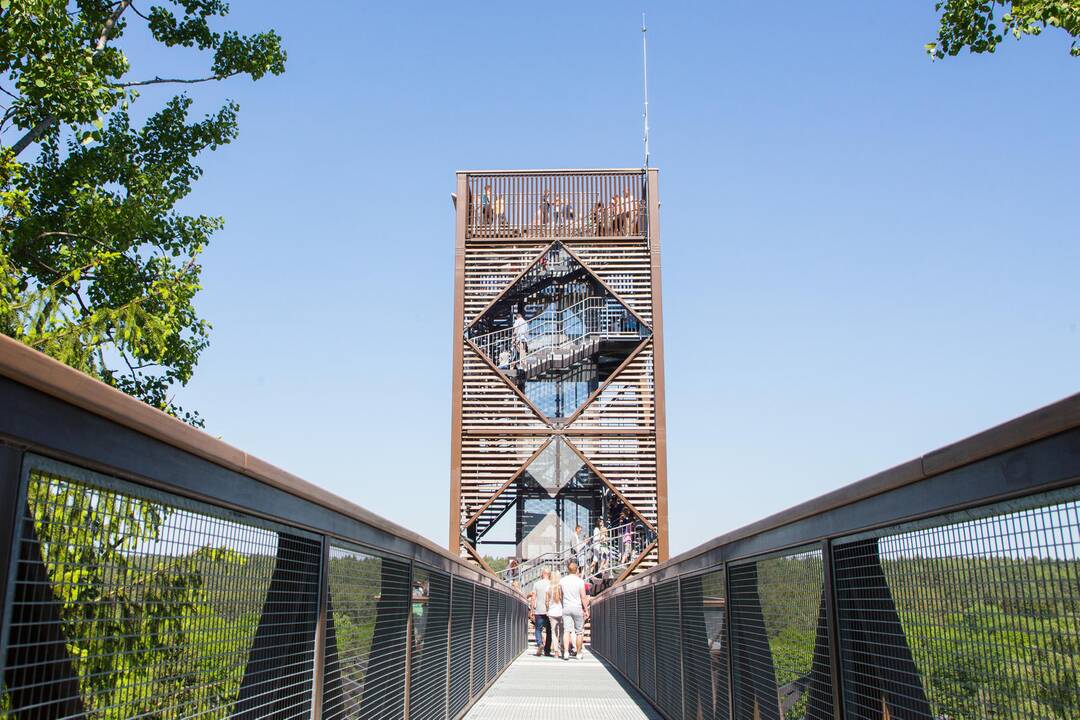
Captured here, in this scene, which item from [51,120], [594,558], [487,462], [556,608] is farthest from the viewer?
[487,462]

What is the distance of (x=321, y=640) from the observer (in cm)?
376

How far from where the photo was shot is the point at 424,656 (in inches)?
242

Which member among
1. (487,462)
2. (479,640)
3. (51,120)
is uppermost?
(51,120)

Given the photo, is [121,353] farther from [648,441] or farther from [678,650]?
[648,441]

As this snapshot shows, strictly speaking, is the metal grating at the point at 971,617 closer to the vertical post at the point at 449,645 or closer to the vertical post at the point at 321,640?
the vertical post at the point at 321,640

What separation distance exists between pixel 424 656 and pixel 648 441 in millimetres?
24981

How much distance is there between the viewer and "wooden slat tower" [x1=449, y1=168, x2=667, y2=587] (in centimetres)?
3062

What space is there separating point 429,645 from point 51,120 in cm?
889

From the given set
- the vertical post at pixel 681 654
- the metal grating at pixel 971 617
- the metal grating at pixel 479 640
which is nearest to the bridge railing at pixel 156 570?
the metal grating at pixel 971 617

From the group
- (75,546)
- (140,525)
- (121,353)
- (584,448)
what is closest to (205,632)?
(140,525)

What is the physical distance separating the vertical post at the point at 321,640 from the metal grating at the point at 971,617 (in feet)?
5.91

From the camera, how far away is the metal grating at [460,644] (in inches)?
293

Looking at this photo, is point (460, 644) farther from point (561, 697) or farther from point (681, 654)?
point (561, 697)

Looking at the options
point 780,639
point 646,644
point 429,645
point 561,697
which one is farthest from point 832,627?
point 561,697
